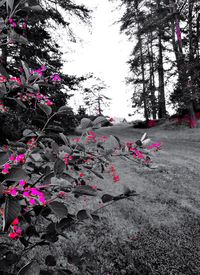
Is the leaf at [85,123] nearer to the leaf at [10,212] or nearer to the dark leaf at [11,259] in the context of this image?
the leaf at [10,212]

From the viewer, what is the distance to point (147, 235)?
96.6 inches

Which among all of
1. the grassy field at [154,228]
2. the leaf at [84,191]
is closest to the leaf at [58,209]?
the leaf at [84,191]

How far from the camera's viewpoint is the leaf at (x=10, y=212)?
57cm

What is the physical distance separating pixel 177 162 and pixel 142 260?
3.82 m

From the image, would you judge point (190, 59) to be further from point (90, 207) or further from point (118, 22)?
point (90, 207)

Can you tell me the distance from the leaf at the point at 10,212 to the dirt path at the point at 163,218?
1766 mm

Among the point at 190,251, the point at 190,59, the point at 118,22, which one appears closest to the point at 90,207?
the point at 190,251

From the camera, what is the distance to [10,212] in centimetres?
58

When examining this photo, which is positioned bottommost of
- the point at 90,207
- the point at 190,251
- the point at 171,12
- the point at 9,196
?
the point at 190,251

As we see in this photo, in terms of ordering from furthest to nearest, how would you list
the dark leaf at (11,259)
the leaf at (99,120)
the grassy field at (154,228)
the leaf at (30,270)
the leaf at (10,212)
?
the grassy field at (154,228) < the dark leaf at (11,259) < the leaf at (99,120) < the leaf at (30,270) < the leaf at (10,212)

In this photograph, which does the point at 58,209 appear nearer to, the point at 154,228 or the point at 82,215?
the point at 82,215

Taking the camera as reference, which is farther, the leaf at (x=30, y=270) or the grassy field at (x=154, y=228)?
the grassy field at (x=154, y=228)

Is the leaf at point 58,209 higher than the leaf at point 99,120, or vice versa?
the leaf at point 99,120

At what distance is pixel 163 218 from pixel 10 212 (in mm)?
2632
